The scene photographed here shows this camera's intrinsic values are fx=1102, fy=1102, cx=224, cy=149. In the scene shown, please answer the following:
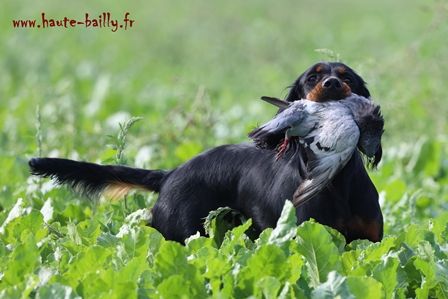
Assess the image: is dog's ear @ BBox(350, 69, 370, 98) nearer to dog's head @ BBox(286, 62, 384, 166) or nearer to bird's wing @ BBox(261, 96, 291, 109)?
dog's head @ BBox(286, 62, 384, 166)

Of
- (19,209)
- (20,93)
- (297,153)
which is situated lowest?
(20,93)

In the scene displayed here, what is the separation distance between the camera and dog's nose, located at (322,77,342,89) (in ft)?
17.6

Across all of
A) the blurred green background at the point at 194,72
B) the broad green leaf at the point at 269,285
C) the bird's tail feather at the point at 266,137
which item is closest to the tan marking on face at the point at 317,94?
the bird's tail feather at the point at 266,137

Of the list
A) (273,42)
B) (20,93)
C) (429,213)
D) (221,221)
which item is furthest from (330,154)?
(273,42)

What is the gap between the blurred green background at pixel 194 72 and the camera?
9367 mm

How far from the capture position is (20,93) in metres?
14.2

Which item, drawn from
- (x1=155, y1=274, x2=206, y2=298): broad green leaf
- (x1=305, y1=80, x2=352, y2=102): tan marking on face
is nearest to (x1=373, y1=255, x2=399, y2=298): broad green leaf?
(x1=155, y1=274, x2=206, y2=298): broad green leaf

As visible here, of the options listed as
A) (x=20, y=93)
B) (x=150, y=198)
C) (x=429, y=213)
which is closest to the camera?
(x=150, y=198)

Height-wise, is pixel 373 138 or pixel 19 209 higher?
pixel 373 138

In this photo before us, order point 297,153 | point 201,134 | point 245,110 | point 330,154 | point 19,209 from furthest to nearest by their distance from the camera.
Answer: point 245,110, point 201,134, point 19,209, point 297,153, point 330,154

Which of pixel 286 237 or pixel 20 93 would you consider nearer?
pixel 286 237

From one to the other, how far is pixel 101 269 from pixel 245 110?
849 centimetres

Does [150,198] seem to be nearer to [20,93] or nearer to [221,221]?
[221,221]

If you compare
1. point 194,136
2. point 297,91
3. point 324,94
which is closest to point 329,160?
point 324,94
